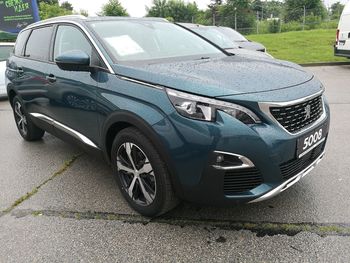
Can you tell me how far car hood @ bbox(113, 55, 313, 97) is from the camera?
2588mm

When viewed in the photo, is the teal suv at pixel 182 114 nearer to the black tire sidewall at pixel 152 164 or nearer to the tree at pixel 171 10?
the black tire sidewall at pixel 152 164

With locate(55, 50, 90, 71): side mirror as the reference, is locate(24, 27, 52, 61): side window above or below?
above

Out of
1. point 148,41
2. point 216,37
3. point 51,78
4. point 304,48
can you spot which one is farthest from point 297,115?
point 304,48

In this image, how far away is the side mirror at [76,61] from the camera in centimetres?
323

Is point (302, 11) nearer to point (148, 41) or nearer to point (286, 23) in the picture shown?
point (286, 23)

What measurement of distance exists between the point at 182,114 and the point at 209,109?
191 millimetres

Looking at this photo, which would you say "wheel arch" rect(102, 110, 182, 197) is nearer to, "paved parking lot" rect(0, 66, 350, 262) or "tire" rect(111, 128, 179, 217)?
"tire" rect(111, 128, 179, 217)

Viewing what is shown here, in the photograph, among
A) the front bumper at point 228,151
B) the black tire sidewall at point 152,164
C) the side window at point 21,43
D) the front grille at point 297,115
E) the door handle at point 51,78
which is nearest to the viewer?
the front bumper at point 228,151

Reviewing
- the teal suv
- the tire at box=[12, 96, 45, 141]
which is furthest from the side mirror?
the tire at box=[12, 96, 45, 141]

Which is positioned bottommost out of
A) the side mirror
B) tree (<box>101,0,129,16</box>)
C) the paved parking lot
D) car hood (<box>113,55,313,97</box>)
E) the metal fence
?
the paved parking lot

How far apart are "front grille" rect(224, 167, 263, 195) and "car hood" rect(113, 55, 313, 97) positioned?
0.55m

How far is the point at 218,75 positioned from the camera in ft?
9.18

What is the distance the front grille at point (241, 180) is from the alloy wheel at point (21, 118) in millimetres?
3919

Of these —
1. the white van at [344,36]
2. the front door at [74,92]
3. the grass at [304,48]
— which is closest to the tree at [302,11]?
the grass at [304,48]
